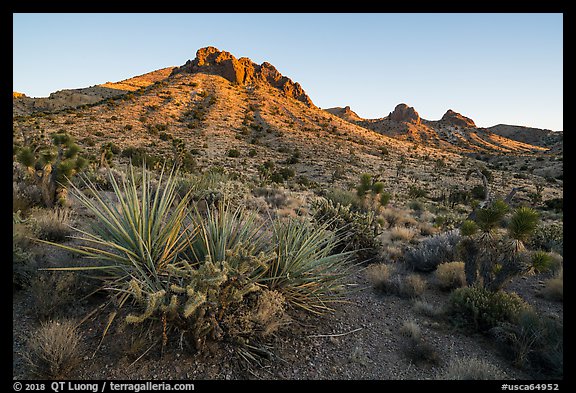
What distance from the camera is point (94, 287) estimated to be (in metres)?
4.13

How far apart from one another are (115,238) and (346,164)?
29.3 meters

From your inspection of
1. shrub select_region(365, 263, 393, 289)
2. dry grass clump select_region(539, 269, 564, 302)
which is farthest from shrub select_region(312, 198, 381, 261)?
dry grass clump select_region(539, 269, 564, 302)

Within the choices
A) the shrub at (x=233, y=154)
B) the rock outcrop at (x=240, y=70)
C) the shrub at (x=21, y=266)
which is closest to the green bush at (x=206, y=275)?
the shrub at (x=21, y=266)

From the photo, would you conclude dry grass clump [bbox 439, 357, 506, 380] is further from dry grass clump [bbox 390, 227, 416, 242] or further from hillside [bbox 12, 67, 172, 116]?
hillside [bbox 12, 67, 172, 116]

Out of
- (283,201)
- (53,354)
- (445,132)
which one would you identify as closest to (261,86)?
(445,132)

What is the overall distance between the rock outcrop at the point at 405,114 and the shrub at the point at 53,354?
93723mm

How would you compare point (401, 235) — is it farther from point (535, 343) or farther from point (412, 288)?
point (535, 343)

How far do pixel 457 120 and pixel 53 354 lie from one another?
111228mm

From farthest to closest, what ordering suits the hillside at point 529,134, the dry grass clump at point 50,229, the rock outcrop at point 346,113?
the rock outcrop at point 346,113, the hillside at point 529,134, the dry grass clump at point 50,229

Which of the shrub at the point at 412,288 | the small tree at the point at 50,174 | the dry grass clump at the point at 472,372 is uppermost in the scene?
the small tree at the point at 50,174

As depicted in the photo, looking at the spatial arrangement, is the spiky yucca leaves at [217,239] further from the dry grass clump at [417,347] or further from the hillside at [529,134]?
the hillside at [529,134]

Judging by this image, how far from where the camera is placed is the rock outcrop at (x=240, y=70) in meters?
64.8
